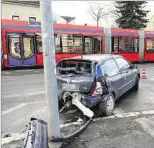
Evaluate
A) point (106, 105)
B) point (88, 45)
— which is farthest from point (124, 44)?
point (106, 105)

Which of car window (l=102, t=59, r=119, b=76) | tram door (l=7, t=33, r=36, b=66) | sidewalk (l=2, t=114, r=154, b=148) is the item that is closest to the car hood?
car window (l=102, t=59, r=119, b=76)

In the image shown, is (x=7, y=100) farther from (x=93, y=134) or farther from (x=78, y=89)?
(x=93, y=134)

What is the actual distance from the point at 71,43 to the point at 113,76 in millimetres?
11728

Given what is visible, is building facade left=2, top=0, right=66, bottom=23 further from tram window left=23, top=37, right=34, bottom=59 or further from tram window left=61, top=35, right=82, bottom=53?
tram window left=23, top=37, right=34, bottom=59

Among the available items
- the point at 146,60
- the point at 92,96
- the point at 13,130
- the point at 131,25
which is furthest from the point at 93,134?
the point at 131,25

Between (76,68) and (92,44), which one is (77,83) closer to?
(76,68)

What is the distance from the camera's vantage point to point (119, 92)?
7367 mm

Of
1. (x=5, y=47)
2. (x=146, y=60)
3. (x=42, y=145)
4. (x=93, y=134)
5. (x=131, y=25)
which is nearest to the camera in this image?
(x=42, y=145)

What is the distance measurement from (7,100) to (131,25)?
32626 millimetres

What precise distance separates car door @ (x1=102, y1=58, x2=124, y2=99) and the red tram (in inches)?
397

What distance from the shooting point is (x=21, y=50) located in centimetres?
1633

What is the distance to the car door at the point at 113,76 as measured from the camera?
6725 mm

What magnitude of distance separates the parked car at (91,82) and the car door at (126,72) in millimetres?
483

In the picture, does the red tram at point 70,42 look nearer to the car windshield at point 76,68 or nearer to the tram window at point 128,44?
the tram window at point 128,44
